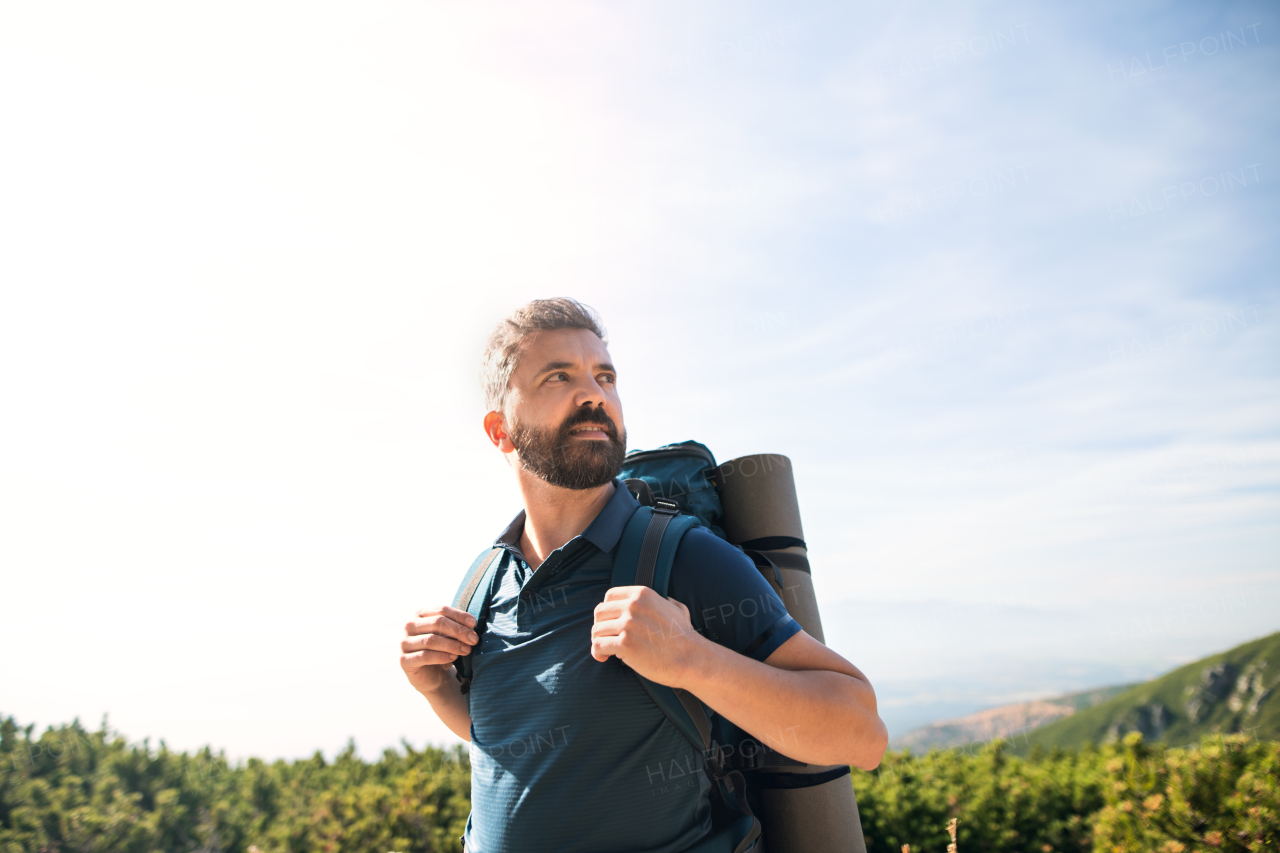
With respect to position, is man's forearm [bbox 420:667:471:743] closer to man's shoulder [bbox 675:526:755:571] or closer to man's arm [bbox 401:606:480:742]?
man's arm [bbox 401:606:480:742]

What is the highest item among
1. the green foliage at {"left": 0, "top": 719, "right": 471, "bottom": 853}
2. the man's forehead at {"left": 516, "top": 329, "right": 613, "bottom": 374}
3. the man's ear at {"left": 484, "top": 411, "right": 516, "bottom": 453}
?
the man's forehead at {"left": 516, "top": 329, "right": 613, "bottom": 374}

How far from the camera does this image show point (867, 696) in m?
1.92

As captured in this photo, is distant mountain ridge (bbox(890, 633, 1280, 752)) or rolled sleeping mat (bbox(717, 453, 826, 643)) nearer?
rolled sleeping mat (bbox(717, 453, 826, 643))

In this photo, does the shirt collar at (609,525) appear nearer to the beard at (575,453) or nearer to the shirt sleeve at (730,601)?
the beard at (575,453)

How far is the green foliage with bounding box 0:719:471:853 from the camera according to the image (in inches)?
240

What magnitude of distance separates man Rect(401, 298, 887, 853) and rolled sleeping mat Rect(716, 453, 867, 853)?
0.35m

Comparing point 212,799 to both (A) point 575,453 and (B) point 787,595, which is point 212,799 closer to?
(A) point 575,453

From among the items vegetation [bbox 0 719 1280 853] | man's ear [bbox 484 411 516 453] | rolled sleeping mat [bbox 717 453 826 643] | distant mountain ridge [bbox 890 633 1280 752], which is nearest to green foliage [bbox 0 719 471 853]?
vegetation [bbox 0 719 1280 853]

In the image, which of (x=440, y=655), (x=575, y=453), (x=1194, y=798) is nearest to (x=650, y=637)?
(x=575, y=453)

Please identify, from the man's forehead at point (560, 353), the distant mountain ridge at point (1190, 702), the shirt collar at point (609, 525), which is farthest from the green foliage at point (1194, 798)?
the distant mountain ridge at point (1190, 702)

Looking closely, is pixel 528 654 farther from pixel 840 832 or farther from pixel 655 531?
pixel 840 832

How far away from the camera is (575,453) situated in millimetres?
2453

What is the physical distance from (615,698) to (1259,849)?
464 centimetres

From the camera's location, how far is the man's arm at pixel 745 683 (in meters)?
1.79
